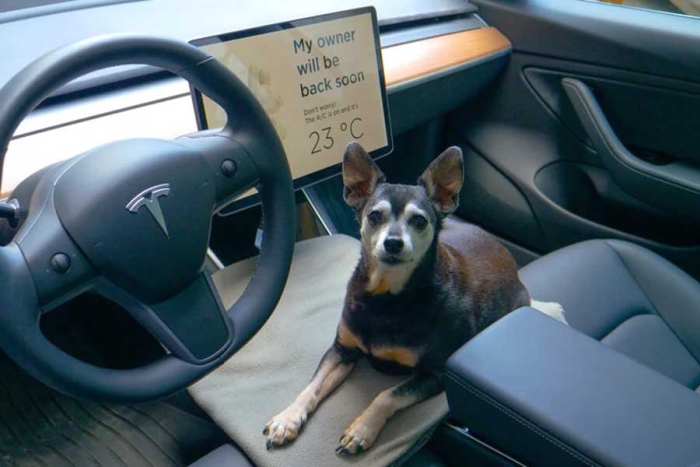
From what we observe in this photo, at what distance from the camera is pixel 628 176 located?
1743mm

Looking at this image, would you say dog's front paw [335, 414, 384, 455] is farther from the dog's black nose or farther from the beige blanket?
the dog's black nose

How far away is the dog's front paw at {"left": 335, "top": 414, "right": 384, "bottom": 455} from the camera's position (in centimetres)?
100

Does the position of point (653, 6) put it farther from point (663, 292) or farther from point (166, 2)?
point (166, 2)

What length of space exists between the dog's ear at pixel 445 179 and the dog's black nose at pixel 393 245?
125 mm

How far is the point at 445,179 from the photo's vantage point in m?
1.12

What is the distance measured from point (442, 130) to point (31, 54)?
113cm

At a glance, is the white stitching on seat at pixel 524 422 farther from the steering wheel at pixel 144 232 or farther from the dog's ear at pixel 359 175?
the dog's ear at pixel 359 175

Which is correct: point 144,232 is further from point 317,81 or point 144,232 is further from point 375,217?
point 317,81

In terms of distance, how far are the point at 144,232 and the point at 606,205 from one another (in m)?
1.38

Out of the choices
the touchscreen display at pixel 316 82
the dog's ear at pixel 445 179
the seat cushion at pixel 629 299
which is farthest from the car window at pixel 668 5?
the dog's ear at pixel 445 179

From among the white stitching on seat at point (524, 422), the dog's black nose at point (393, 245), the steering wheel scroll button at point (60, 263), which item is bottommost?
the white stitching on seat at point (524, 422)

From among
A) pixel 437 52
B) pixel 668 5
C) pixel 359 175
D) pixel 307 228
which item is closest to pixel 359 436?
pixel 359 175

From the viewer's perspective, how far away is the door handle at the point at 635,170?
1.68 meters

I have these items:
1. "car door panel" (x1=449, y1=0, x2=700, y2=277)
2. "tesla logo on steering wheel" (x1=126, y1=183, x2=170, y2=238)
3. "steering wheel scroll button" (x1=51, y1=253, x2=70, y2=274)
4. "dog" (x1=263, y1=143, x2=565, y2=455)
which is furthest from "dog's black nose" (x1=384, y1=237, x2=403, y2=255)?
"car door panel" (x1=449, y1=0, x2=700, y2=277)
